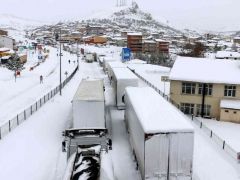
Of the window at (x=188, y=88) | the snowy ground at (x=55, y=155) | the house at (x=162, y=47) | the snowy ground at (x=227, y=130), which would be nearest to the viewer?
the snowy ground at (x=55, y=155)

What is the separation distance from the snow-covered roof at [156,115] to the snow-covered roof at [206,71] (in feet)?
34.7

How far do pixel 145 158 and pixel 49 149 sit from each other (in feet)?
27.0

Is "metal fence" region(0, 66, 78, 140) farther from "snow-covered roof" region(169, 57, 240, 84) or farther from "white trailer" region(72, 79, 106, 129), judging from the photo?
"snow-covered roof" region(169, 57, 240, 84)

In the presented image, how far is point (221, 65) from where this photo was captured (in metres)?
34.9

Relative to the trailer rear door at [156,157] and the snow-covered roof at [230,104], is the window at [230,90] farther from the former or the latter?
the trailer rear door at [156,157]

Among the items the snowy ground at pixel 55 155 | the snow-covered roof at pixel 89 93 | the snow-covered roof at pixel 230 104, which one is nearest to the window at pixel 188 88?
the snow-covered roof at pixel 230 104

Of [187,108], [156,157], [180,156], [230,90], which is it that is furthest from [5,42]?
[180,156]

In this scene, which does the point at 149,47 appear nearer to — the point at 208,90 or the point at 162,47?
the point at 162,47

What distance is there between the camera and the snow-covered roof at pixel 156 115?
48.2ft

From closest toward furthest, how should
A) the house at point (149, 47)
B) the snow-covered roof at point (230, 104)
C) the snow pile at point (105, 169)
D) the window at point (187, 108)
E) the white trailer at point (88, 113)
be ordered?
the snow pile at point (105, 169) → the white trailer at point (88, 113) → the snow-covered roof at point (230, 104) → the window at point (187, 108) → the house at point (149, 47)

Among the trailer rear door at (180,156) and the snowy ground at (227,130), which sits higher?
the trailer rear door at (180,156)

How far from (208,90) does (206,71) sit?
2.21 metres

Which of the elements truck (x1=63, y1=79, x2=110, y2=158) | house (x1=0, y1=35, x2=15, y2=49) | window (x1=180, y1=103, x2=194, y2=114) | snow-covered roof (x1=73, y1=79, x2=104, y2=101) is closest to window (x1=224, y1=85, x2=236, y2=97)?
window (x1=180, y1=103, x2=194, y2=114)

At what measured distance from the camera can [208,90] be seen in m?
32.1
